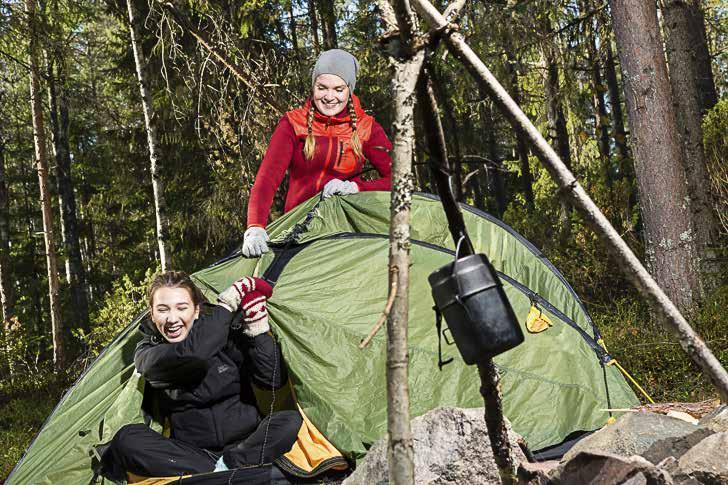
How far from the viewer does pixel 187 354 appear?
3840 millimetres

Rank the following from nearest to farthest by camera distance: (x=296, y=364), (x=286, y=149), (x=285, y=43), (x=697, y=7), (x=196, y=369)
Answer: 1. (x=196, y=369)
2. (x=296, y=364)
3. (x=286, y=149)
4. (x=697, y=7)
5. (x=285, y=43)

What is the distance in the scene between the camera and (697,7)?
786 centimetres

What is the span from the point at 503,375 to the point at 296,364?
1118 millimetres

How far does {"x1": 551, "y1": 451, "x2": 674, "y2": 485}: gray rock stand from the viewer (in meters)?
2.53

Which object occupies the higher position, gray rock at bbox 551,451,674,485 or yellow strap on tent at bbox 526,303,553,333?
yellow strap on tent at bbox 526,303,553,333

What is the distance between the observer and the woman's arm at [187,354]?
385cm

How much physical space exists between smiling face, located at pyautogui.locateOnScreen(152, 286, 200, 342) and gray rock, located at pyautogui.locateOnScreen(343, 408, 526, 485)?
118 centimetres

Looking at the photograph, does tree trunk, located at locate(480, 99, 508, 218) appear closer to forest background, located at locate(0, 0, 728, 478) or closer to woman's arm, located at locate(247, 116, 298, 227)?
forest background, located at locate(0, 0, 728, 478)

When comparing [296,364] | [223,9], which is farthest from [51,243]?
[296,364]

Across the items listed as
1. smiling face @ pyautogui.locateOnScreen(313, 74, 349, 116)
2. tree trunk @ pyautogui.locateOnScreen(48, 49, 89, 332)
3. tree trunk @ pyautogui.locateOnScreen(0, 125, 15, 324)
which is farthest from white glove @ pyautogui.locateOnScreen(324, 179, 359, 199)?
tree trunk @ pyautogui.locateOnScreen(48, 49, 89, 332)

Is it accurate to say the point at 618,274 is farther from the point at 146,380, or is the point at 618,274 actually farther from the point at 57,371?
the point at 57,371

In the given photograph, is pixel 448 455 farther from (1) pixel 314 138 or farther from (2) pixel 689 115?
(2) pixel 689 115

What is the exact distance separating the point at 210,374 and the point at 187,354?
0.25 m

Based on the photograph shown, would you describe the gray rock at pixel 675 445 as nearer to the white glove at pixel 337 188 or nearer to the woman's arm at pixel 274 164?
the white glove at pixel 337 188
